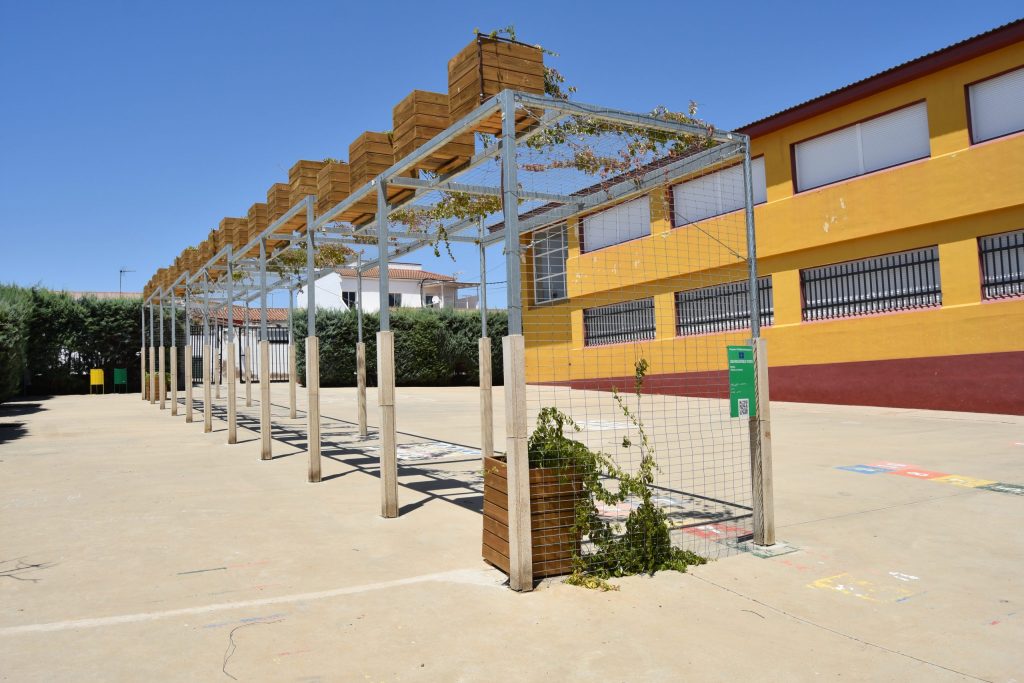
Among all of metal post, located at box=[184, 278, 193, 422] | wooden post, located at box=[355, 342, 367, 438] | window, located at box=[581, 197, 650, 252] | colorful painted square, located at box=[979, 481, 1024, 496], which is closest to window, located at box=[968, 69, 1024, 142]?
window, located at box=[581, 197, 650, 252]

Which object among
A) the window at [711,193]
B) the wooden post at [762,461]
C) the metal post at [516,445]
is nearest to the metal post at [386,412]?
the metal post at [516,445]

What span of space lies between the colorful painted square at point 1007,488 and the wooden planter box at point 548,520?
4677mm

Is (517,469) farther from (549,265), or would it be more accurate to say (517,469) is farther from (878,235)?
(878,235)

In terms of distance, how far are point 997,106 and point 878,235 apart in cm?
315

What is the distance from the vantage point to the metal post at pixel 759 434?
5.01 m

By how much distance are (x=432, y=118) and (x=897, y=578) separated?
4779 mm

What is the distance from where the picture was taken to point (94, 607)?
3957mm

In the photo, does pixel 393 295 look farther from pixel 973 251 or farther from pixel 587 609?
pixel 587 609

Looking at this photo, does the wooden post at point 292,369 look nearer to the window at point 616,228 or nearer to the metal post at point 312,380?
the metal post at point 312,380

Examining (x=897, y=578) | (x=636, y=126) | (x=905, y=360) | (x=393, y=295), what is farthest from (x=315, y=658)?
(x=393, y=295)

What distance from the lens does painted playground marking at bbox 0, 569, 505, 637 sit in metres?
3.65

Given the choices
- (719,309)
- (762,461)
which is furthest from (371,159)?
(719,309)

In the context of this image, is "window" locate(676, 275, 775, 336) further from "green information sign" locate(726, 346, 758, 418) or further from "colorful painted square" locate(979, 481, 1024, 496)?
"green information sign" locate(726, 346, 758, 418)

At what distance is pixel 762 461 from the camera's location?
509 cm
